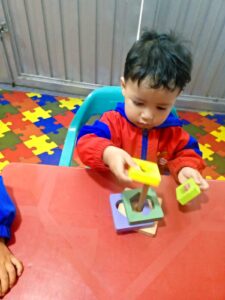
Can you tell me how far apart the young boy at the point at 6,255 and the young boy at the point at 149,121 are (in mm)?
208

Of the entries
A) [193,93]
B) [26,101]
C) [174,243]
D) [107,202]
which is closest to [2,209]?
[107,202]

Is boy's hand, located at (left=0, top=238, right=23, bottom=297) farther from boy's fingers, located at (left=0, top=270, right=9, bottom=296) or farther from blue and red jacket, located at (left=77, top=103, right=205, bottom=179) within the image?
blue and red jacket, located at (left=77, top=103, right=205, bottom=179)

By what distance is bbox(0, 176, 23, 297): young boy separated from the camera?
42 centimetres

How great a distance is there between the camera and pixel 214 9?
1406 millimetres

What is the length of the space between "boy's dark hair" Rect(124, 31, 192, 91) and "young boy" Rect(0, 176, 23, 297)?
353mm

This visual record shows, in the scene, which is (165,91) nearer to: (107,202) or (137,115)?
(137,115)

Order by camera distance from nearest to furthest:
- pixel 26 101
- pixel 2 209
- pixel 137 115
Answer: pixel 2 209 < pixel 137 115 < pixel 26 101

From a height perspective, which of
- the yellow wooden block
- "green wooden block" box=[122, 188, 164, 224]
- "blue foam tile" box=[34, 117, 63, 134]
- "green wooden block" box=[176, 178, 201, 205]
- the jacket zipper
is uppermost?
Result: the yellow wooden block

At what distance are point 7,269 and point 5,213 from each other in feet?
0.32

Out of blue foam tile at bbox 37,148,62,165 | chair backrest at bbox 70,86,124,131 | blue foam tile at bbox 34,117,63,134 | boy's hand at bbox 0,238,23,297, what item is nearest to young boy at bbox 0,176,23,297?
boy's hand at bbox 0,238,23,297

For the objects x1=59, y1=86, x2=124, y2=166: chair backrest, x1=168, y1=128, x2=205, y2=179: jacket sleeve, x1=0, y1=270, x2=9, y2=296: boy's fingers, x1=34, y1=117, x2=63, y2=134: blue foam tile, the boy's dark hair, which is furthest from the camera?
x1=34, y1=117, x2=63, y2=134: blue foam tile

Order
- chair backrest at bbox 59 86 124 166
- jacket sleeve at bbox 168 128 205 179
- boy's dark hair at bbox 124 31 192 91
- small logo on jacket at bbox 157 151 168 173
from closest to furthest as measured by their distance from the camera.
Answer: boy's dark hair at bbox 124 31 192 91
jacket sleeve at bbox 168 128 205 179
small logo on jacket at bbox 157 151 168 173
chair backrest at bbox 59 86 124 166

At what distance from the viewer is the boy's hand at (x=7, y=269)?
42 centimetres

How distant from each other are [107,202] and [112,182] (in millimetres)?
58
